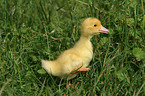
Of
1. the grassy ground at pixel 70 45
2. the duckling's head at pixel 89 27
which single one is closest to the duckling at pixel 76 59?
the duckling's head at pixel 89 27

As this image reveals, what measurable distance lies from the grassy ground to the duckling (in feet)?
0.36

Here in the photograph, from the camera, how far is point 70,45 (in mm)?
3197

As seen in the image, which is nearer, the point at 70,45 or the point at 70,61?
the point at 70,61

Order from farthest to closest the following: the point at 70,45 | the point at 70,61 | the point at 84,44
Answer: the point at 70,45, the point at 84,44, the point at 70,61

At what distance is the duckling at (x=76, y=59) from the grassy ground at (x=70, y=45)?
0.11m

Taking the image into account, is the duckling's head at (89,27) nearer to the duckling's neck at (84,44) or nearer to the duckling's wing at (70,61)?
the duckling's neck at (84,44)

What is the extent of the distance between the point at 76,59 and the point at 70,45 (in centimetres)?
56

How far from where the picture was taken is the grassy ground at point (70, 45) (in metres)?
2.63

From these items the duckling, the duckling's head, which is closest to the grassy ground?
the duckling

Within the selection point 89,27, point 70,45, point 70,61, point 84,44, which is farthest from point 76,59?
point 70,45

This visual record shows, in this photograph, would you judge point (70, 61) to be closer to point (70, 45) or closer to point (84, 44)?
point (84, 44)

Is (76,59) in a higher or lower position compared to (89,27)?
lower

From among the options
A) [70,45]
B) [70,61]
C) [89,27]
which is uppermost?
[89,27]

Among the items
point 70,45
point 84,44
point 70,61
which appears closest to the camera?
point 70,61
